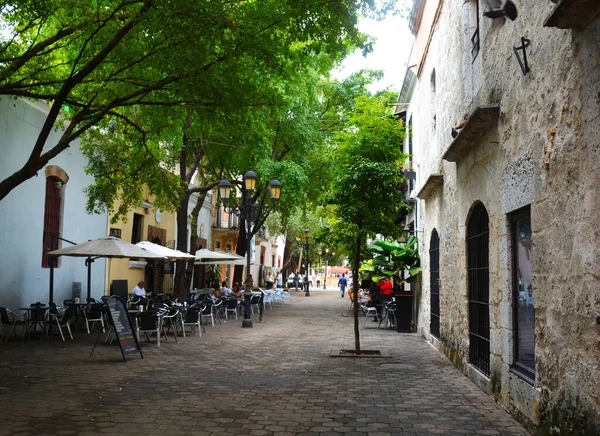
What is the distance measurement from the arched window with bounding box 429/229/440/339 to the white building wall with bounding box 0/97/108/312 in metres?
9.36

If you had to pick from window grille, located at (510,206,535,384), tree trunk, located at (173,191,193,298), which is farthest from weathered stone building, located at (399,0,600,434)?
tree trunk, located at (173,191,193,298)

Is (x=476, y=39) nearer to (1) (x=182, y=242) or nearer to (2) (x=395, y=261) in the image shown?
(2) (x=395, y=261)

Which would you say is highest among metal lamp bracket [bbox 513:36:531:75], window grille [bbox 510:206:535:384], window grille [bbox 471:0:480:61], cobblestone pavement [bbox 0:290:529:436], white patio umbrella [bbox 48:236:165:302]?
window grille [bbox 471:0:480:61]

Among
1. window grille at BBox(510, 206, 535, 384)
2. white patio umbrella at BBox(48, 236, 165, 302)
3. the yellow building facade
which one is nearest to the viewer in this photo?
window grille at BBox(510, 206, 535, 384)

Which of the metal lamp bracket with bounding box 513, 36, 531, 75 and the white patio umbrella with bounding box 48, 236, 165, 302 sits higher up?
the metal lamp bracket with bounding box 513, 36, 531, 75

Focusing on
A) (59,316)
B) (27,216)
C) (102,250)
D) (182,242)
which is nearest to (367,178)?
(102,250)

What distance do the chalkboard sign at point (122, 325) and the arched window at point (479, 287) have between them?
229 inches

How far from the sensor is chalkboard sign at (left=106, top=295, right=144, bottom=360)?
10234 millimetres

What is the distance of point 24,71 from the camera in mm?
11281

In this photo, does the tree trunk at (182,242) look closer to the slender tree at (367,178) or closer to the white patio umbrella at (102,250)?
the white patio umbrella at (102,250)

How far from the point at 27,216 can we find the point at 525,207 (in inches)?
480

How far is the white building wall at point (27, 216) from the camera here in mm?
13539

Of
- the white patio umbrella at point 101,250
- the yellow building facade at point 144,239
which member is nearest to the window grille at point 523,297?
the white patio umbrella at point 101,250

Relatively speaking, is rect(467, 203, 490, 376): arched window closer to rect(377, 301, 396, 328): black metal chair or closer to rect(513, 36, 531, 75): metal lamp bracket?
rect(513, 36, 531, 75): metal lamp bracket
